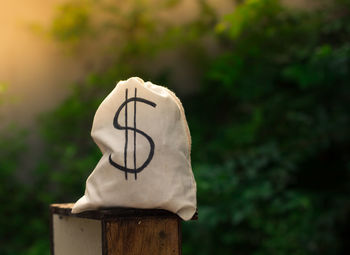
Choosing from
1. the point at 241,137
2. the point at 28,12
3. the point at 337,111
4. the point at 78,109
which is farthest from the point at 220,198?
the point at 28,12

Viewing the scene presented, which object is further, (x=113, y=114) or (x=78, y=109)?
(x=78, y=109)

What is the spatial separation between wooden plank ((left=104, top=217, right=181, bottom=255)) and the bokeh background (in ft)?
6.39

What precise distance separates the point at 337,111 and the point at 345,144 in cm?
38

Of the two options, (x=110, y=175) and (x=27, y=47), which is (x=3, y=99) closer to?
(x=27, y=47)

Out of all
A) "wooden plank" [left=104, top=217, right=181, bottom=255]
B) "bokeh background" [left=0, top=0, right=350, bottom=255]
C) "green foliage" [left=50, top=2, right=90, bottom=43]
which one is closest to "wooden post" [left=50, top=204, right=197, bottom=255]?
"wooden plank" [left=104, top=217, right=181, bottom=255]

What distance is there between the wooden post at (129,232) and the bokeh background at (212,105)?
6.33ft

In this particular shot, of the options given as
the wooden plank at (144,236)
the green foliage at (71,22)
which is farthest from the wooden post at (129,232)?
the green foliage at (71,22)

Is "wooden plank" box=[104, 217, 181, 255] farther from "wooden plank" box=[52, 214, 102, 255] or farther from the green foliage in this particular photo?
the green foliage

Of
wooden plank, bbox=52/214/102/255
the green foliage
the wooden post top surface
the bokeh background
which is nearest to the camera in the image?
the wooden post top surface

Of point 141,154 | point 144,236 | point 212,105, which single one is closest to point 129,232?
point 144,236

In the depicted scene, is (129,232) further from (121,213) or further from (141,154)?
(141,154)

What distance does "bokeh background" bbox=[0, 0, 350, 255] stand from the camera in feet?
11.9

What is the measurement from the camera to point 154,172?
147 cm

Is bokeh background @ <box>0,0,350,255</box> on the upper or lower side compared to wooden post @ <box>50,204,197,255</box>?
upper
